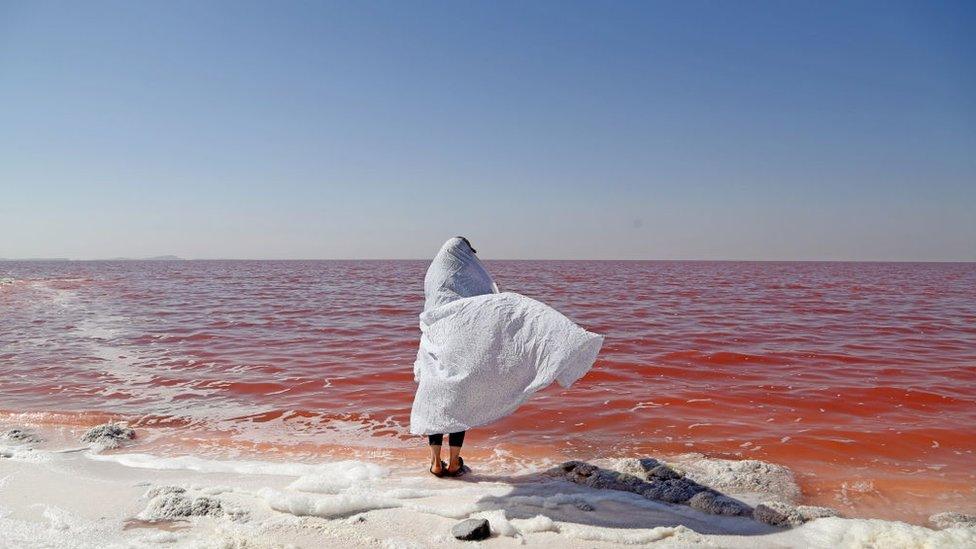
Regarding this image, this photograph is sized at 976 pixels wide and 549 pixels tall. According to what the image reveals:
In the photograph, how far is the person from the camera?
10.8 ft

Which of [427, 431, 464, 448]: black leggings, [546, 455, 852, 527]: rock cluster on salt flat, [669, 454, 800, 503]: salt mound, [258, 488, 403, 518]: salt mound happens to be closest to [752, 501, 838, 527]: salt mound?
[546, 455, 852, 527]: rock cluster on salt flat

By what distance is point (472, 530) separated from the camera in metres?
2.91

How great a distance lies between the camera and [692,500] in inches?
138

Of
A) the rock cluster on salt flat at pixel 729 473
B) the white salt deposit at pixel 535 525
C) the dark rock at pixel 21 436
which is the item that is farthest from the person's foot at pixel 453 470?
the dark rock at pixel 21 436

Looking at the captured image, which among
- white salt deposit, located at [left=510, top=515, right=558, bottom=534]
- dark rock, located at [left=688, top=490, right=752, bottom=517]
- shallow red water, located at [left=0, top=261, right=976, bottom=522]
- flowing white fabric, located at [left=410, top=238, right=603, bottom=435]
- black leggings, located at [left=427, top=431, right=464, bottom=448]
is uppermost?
flowing white fabric, located at [left=410, top=238, right=603, bottom=435]

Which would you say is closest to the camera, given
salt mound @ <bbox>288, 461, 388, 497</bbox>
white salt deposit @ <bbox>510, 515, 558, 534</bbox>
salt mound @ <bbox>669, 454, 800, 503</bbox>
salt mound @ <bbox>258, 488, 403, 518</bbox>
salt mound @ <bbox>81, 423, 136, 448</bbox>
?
white salt deposit @ <bbox>510, 515, 558, 534</bbox>

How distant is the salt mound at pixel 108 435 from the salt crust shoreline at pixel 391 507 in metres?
0.42

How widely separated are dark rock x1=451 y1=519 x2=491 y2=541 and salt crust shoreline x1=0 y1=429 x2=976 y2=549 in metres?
0.04

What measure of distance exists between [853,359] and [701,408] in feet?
13.5

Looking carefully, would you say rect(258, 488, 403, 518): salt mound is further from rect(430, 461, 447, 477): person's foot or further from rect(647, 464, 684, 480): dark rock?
rect(647, 464, 684, 480): dark rock

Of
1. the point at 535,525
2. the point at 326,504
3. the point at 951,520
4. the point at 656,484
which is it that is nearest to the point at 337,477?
the point at 326,504

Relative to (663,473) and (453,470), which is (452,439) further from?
(663,473)

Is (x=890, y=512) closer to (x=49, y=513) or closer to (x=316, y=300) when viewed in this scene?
(x=49, y=513)

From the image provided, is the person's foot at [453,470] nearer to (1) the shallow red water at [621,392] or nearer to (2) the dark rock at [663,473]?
(1) the shallow red water at [621,392]
